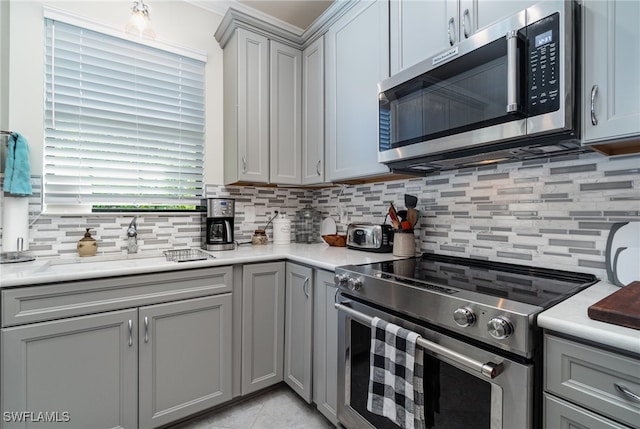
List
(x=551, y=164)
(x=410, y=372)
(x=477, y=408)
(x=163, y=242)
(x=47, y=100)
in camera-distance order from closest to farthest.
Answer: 1. (x=477, y=408)
2. (x=410, y=372)
3. (x=551, y=164)
4. (x=47, y=100)
5. (x=163, y=242)

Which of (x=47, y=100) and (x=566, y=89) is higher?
(x=47, y=100)

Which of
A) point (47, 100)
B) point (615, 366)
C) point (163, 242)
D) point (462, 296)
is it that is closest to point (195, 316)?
point (163, 242)

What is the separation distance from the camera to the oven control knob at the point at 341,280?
140cm

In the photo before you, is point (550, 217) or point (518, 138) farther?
point (550, 217)

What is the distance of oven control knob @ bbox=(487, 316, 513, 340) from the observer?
837 mm

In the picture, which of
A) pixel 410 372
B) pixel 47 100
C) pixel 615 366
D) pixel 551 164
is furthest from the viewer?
pixel 47 100

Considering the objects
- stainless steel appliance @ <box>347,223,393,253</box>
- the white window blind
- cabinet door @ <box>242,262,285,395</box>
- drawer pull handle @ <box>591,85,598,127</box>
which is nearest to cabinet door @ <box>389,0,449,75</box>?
drawer pull handle @ <box>591,85,598,127</box>

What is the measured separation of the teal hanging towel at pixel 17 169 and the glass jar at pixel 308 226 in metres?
1.71

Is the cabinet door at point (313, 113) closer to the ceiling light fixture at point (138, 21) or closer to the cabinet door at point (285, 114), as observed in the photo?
the cabinet door at point (285, 114)

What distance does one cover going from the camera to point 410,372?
108 cm

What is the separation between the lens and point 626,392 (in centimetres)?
68

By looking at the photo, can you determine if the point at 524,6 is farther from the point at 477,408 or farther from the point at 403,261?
the point at 477,408

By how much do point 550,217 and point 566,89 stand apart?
0.60m

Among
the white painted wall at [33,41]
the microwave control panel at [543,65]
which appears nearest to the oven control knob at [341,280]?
the microwave control panel at [543,65]
